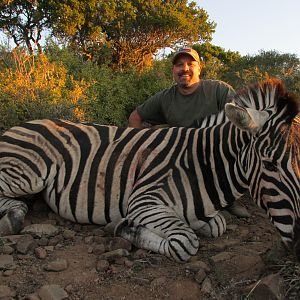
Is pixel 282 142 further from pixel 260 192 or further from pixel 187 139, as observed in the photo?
pixel 187 139

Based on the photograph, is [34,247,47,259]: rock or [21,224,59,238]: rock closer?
[34,247,47,259]: rock

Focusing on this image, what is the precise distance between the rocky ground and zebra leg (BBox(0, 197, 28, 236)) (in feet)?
0.38

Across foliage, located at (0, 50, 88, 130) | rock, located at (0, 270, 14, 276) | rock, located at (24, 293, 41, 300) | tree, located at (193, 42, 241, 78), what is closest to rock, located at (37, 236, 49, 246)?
rock, located at (0, 270, 14, 276)

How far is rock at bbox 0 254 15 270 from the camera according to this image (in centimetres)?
251

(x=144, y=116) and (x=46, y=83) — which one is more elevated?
(x=46, y=83)

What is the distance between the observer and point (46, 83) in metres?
5.87

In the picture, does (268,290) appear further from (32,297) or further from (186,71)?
(186,71)

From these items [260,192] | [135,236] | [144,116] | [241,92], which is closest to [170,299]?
[135,236]

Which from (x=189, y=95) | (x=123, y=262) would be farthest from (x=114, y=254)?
(x=189, y=95)

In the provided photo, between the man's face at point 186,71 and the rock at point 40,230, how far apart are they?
231cm

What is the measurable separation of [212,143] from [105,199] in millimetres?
986

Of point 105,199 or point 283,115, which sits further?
point 105,199

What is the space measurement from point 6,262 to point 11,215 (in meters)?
0.66

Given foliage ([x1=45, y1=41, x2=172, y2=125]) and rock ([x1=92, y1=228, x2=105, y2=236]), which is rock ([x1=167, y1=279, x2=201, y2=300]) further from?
foliage ([x1=45, y1=41, x2=172, y2=125])
